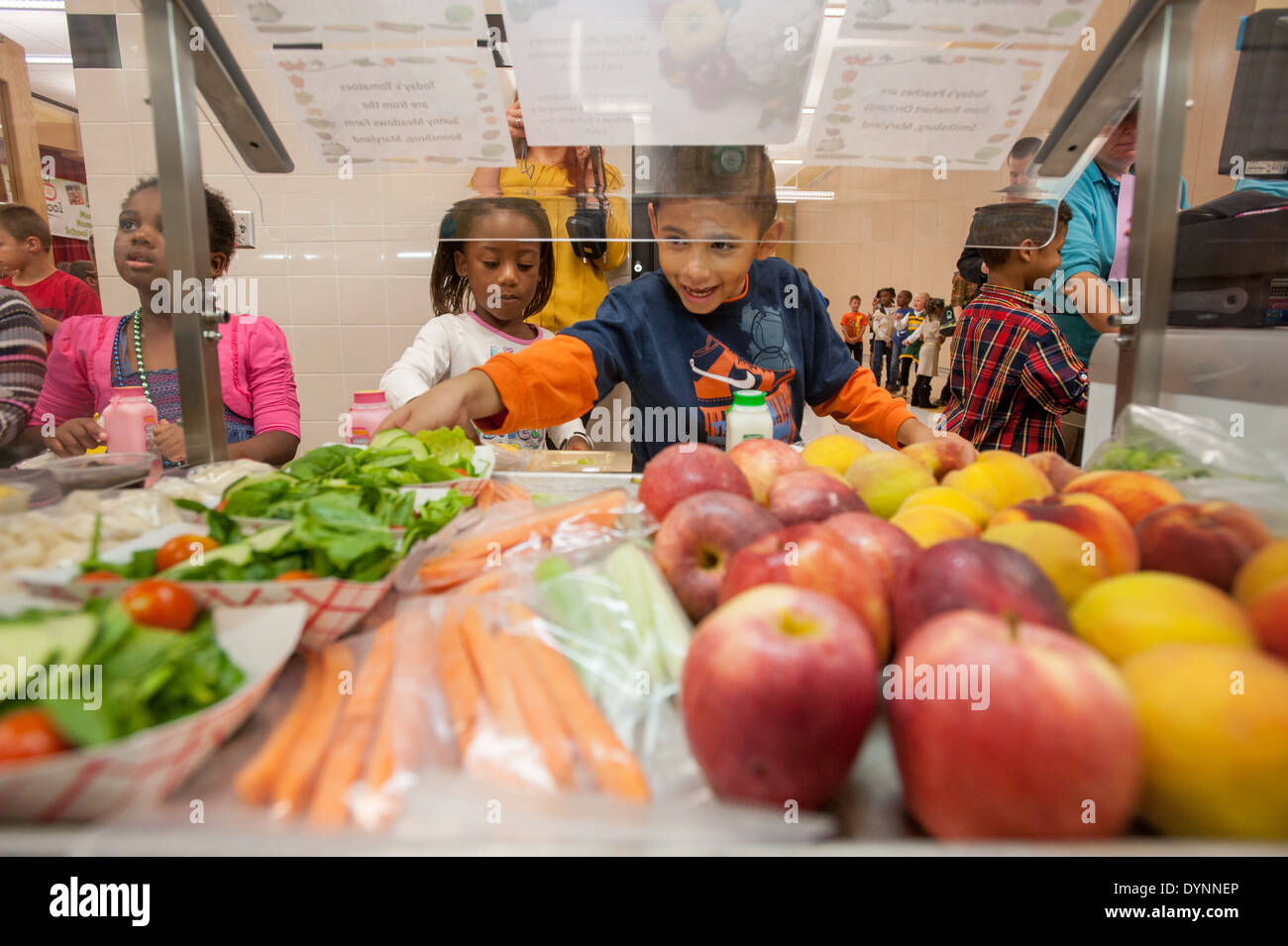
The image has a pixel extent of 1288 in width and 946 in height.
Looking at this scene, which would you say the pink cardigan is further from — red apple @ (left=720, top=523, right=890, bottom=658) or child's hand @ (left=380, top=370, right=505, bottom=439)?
red apple @ (left=720, top=523, right=890, bottom=658)

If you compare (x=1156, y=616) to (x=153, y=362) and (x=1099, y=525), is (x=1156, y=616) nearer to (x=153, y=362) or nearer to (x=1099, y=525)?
(x=1099, y=525)

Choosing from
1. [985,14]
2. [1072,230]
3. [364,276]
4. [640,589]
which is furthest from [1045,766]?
[364,276]

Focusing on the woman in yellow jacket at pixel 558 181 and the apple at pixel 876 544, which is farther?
the woman in yellow jacket at pixel 558 181

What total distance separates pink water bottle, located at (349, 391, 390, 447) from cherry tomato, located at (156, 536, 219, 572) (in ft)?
2.54

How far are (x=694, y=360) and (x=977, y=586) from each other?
145 centimetres

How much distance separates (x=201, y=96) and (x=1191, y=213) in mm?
2341

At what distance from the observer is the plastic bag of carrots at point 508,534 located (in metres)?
0.81

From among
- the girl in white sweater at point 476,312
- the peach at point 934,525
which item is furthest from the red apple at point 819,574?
the girl in white sweater at point 476,312

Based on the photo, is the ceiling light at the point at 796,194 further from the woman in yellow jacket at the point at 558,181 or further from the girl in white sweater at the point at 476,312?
the girl in white sweater at the point at 476,312

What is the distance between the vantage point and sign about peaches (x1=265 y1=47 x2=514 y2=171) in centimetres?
118

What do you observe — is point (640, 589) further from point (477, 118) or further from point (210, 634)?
point (477, 118)

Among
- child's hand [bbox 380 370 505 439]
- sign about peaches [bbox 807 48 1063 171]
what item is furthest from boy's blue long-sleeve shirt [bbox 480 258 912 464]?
sign about peaches [bbox 807 48 1063 171]

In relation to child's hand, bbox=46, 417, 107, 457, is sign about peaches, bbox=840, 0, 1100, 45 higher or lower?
higher

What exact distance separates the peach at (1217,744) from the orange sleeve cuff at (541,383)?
4.17 feet
